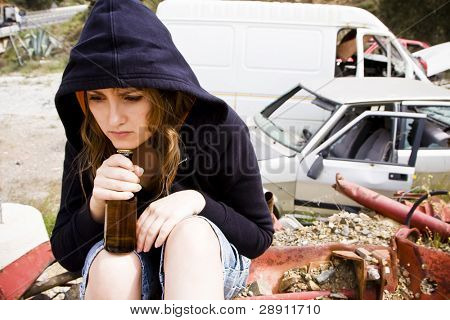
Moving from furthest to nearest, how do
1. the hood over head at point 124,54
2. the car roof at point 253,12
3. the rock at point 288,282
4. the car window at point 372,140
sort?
the car roof at point 253,12, the car window at point 372,140, the rock at point 288,282, the hood over head at point 124,54

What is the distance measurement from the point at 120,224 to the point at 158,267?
0.21 meters

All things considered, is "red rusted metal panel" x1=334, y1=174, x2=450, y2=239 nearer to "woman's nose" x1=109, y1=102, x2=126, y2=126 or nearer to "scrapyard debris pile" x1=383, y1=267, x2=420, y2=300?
"scrapyard debris pile" x1=383, y1=267, x2=420, y2=300

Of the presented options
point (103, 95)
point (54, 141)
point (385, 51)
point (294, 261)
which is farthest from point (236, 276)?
point (54, 141)

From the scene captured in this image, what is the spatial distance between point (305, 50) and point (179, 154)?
188 inches

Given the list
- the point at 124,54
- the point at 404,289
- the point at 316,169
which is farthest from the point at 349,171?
the point at 124,54

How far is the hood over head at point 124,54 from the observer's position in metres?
1.07

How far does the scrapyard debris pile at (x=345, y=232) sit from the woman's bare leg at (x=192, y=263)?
1.82 m

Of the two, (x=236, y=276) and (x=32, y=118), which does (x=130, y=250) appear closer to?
(x=236, y=276)

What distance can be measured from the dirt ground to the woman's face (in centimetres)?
356

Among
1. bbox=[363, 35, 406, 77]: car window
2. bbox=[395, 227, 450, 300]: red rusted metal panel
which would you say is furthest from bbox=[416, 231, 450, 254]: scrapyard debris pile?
bbox=[363, 35, 406, 77]: car window

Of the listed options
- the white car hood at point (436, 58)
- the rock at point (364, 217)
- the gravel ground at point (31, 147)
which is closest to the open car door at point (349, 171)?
the rock at point (364, 217)

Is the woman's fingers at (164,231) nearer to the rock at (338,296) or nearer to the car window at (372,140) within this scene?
the rock at (338,296)

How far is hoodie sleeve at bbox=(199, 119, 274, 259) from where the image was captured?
1.29 m

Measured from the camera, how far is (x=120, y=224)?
3.77 feet
